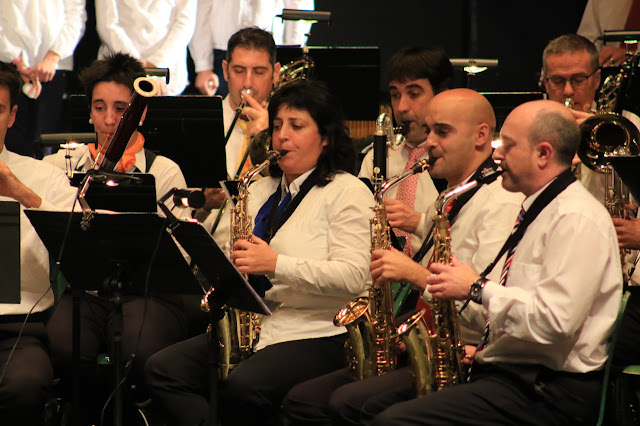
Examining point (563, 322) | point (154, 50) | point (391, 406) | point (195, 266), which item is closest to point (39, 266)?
point (195, 266)

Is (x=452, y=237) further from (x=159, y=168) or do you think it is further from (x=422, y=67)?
(x=159, y=168)

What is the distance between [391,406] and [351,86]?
2741mm

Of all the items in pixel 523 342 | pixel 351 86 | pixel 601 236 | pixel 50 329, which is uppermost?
pixel 351 86

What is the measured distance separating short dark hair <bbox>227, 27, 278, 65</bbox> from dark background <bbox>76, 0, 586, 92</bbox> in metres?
2.22

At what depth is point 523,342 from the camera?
3.07m

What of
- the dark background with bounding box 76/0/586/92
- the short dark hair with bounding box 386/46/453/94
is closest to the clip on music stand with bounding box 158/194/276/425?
the short dark hair with bounding box 386/46/453/94

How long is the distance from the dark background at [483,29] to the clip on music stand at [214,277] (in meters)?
4.39

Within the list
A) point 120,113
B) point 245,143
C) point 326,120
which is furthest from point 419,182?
point 120,113

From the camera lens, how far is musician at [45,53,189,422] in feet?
14.0

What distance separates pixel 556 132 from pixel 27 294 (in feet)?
8.51

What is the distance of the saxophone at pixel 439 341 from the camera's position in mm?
3416

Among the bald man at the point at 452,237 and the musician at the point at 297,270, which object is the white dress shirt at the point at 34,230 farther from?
the bald man at the point at 452,237

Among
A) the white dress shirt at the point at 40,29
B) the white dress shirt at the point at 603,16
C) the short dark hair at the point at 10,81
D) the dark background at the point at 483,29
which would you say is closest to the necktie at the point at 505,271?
the short dark hair at the point at 10,81

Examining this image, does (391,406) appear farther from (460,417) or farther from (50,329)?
(50,329)
